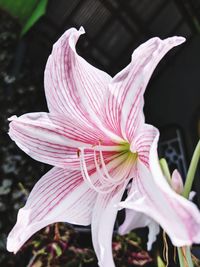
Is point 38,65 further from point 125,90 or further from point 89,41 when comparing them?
point 125,90

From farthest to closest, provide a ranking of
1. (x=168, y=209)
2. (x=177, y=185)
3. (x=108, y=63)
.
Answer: (x=108, y=63), (x=177, y=185), (x=168, y=209)

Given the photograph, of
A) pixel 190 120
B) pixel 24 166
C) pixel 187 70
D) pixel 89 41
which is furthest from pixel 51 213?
pixel 187 70

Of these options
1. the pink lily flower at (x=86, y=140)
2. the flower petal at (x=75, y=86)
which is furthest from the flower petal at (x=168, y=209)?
the flower petal at (x=75, y=86)

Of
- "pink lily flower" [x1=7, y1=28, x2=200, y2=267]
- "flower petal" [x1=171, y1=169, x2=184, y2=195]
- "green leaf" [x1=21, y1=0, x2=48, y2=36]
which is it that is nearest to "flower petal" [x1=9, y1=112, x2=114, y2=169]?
"pink lily flower" [x1=7, y1=28, x2=200, y2=267]

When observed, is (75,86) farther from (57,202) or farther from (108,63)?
(108,63)

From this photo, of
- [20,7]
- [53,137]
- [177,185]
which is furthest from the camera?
[20,7]

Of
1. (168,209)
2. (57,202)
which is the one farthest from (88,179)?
(168,209)
